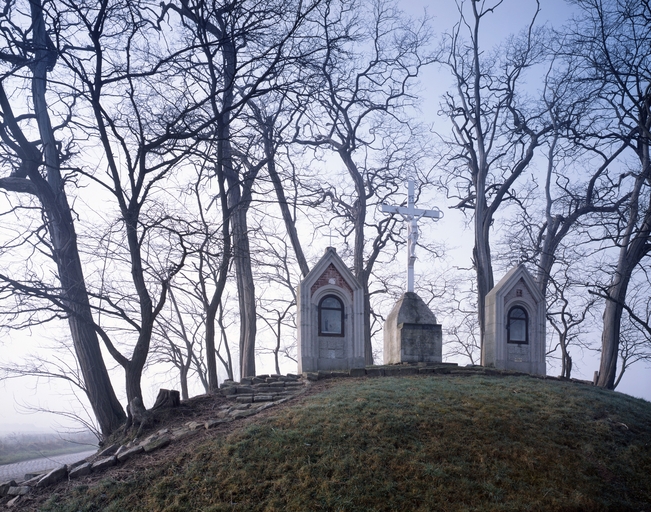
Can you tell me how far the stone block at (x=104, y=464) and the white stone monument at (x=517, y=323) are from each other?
1203cm

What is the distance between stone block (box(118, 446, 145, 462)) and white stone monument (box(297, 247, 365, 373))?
6.99m

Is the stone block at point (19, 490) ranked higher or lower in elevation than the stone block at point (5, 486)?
higher

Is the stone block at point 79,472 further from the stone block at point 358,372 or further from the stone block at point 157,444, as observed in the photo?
the stone block at point 358,372

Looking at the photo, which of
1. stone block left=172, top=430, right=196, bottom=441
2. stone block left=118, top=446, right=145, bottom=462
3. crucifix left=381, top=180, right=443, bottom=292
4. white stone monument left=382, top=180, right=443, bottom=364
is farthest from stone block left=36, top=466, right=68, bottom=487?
crucifix left=381, top=180, right=443, bottom=292

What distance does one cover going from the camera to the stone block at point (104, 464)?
917 cm

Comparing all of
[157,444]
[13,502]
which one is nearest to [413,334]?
[157,444]

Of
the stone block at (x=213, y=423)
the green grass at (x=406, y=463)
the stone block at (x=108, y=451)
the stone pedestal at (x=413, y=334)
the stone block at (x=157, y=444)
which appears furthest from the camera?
the stone pedestal at (x=413, y=334)

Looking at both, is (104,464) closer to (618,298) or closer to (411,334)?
(411,334)

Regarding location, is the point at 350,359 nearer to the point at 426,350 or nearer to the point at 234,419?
the point at 426,350

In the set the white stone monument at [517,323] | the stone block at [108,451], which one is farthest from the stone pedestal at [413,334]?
the stone block at [108,451]

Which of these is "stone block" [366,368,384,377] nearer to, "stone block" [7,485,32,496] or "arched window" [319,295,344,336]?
"arched window" [319,295,344,336]

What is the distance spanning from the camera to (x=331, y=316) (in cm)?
1677

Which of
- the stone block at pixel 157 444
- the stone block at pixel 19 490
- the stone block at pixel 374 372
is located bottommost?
the stone block at pixel 19 490

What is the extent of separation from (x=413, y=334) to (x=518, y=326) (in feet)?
12.6
